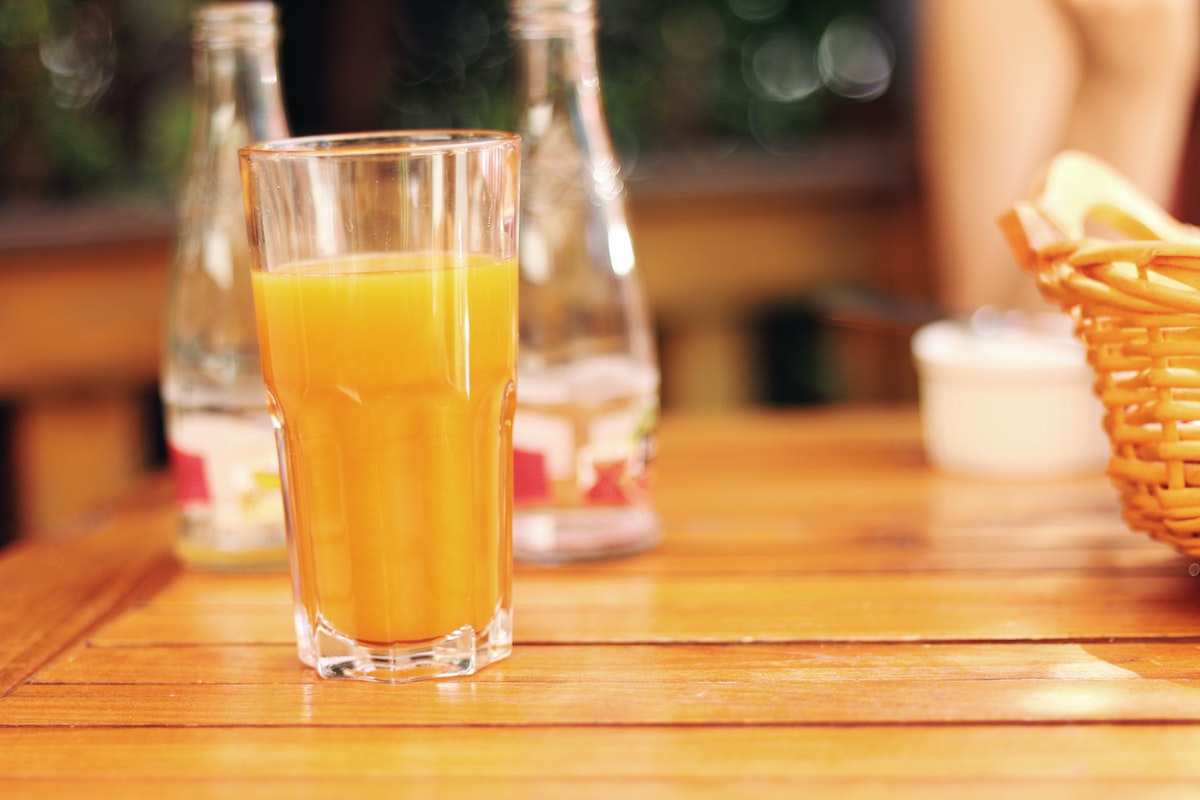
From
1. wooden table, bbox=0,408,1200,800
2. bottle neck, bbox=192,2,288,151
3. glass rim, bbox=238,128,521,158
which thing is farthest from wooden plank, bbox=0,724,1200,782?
bottle neck, bbox=192,2,288,151

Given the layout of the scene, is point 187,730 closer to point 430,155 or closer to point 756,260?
point 430,155

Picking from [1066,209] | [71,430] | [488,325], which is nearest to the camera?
[488,325]

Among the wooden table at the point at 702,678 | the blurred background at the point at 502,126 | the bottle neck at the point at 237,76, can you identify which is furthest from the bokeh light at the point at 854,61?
the bottle neck at the point at 237,76

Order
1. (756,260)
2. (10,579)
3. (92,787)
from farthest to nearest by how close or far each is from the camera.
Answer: (756,260) < (10,579) < (92,787)

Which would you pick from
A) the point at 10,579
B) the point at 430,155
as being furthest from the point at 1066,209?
the point at 10,579

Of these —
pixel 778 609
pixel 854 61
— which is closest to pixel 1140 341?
pixel 778 609

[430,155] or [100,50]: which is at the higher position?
[100,50]

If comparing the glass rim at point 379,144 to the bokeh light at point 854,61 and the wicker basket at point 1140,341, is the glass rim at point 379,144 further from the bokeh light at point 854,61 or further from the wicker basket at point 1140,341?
the bokeh light at point 854,61
